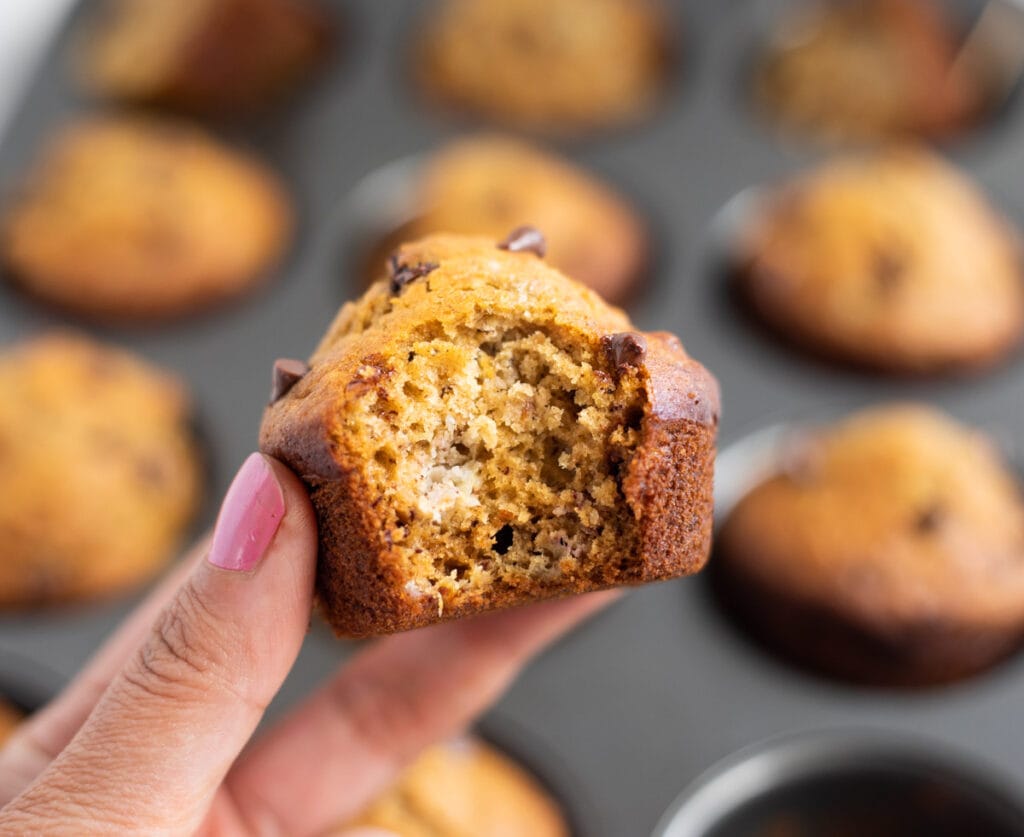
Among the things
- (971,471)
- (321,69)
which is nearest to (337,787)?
(971,471)

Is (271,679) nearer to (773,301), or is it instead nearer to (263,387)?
(263,387)

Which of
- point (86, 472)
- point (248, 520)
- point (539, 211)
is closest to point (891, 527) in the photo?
point (539, 211)

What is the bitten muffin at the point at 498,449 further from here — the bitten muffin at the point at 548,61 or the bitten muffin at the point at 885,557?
the bitten muffin at the point at 548,61

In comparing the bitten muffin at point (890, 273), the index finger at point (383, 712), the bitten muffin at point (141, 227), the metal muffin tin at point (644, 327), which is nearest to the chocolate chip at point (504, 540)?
the index finger at point (383, 712)

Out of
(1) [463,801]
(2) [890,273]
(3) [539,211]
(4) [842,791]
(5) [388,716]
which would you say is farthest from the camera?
(3) [539,211]

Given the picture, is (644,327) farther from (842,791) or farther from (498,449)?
(498,449)

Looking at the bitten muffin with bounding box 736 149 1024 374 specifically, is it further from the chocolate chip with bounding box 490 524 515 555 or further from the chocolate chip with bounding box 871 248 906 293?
the chocolate chip with bounding box 490 524 515 555
